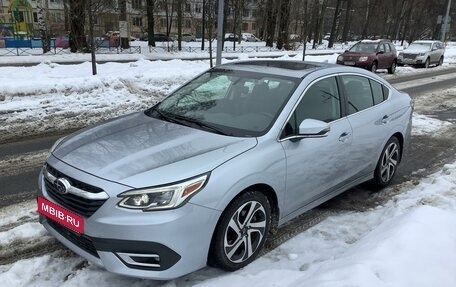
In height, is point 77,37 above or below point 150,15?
below

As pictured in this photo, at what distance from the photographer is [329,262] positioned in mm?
3354

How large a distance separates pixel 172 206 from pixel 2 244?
6.04 feet

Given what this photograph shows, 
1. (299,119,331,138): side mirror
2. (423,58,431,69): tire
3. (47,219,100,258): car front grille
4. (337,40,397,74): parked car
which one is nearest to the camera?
(47,219,100,258): car front grille

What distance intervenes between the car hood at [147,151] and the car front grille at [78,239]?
45 cm

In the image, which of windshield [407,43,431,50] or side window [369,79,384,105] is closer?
side window [369,79,384,105]

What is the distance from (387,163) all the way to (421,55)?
844 inches

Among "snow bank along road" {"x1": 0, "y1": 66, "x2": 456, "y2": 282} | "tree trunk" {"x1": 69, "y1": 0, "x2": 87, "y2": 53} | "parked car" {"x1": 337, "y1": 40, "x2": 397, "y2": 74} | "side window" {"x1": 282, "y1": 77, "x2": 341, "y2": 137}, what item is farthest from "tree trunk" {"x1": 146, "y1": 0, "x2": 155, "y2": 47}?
"side window" {"x1": 282, "y1": 77, "x2": 341, "y2": 137}

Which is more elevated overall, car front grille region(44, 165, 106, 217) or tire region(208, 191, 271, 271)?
car front grille region(44, 165, 106, 217)

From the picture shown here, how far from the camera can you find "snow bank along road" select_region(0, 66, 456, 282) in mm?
3850

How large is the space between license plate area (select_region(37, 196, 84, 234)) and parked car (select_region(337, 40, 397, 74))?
1884 cm

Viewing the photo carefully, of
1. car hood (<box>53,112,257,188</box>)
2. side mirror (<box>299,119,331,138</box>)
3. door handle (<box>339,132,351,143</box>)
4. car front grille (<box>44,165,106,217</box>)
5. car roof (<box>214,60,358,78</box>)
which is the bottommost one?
car front grille (<box>44,165,106,217</box>)

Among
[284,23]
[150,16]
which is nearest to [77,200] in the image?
[150,16]

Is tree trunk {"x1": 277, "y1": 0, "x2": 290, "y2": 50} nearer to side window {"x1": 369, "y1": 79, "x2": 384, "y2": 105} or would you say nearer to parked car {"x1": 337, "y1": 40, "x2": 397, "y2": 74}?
parked car {"x1": 337, "y1": 40, "x2": 397, "y2": 74}

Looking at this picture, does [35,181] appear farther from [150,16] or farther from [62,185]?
[150,16]
